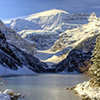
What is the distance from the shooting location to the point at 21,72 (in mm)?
159750

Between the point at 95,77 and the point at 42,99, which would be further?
the point at 95,77

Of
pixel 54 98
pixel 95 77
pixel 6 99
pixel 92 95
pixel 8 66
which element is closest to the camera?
pixel 6 99

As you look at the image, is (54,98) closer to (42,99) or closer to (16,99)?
(42,99)

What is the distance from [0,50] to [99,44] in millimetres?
116091

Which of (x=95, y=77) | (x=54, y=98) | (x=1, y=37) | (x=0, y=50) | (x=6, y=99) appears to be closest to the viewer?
(x=6, y=99)

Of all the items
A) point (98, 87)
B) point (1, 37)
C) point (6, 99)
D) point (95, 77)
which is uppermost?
point (1, 37)

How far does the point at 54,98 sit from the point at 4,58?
4181 inches

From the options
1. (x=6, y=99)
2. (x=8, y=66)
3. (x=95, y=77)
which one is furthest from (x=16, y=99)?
(x=8, y=66)


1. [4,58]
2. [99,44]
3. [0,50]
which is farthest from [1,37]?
[99,44]

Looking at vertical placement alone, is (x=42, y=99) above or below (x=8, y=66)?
below

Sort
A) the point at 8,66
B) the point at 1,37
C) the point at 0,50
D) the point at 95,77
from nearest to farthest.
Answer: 1. the point at 95,77
2. the point at 8,66
3. the point at 0,50
4. the point at 1,37

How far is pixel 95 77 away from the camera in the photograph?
157 ft

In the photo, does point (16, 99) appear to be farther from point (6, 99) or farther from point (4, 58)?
point (4, 58)

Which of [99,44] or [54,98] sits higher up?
[99,44]
